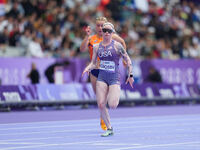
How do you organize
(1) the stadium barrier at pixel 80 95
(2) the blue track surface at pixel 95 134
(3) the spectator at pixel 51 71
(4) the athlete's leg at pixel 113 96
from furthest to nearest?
(3) the spectator at pixel 51 71 < (1) the stadium barrier at pixel 80 95 < (4) the athlete's leg at pixel 113 96 < (2) the blue track surface at pixel 95 134

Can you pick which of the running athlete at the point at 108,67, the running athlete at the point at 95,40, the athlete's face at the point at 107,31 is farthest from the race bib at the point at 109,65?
the running athlete at the point at 95,40

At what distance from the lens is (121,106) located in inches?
969

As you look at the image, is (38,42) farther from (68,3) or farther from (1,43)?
(68,3)

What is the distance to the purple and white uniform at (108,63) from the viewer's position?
12422mm

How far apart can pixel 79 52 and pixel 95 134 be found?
12.2 metres

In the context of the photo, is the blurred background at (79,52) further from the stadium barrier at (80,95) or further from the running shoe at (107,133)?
the running shoe at (107,133)

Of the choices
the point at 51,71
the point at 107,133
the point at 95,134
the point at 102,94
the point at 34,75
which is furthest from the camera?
the point at 51,71

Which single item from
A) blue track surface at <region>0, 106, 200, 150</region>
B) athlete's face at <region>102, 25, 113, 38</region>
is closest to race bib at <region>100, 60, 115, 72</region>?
athlete's face at <region>102, 25, 113, 38</region>

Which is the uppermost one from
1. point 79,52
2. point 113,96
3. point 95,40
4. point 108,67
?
point 79,52

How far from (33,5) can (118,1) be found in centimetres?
671

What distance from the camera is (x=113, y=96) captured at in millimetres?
12227

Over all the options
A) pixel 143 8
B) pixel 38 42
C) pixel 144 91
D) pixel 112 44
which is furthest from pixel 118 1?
pixel 112 44

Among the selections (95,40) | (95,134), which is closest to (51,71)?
(95,40)

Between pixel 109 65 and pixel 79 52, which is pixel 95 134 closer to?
pixel 109 65
